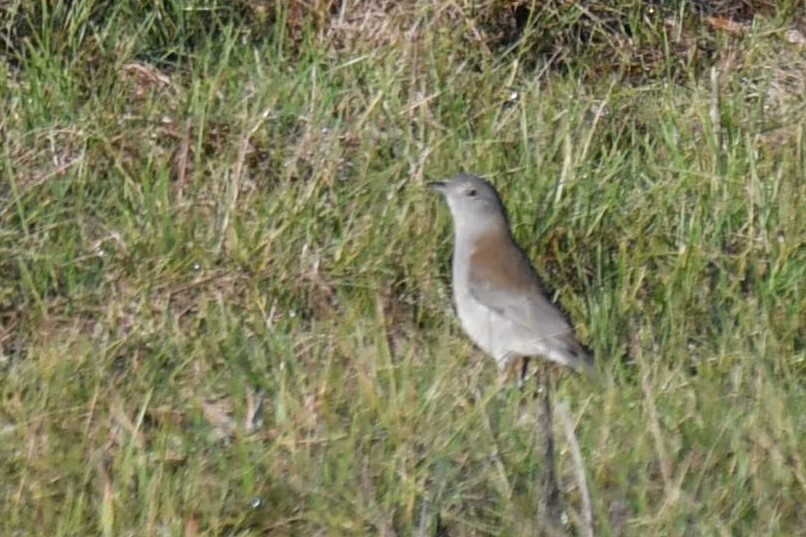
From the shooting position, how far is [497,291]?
6301 mm

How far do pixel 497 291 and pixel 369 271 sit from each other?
1.34ft

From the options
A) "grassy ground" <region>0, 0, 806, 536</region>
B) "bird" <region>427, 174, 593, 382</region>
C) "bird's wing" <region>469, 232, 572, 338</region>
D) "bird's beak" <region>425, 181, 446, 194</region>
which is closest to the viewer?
"grassy ground" <region>0, 0, 806, 536</region>

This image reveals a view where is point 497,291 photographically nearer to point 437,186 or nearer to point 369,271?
point 369,271

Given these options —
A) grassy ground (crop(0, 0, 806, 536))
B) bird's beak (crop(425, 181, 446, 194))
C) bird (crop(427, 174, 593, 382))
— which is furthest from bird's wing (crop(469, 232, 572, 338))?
bird's beak (crop(425, 181, 446, 194))

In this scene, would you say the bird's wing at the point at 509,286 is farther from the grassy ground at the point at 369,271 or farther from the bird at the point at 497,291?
the grassy ground at the point at 369,271

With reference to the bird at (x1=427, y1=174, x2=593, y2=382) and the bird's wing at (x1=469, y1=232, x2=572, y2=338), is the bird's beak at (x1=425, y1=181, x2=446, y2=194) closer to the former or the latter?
the bird at (x1=427, y1=174, x2=593, y2=382)

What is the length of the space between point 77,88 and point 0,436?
254 cm

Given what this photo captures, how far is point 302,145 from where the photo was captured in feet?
23.2

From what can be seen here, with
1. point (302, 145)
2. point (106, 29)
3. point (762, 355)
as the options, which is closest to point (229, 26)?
point (106, 29)

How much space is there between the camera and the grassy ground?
15.7 ft

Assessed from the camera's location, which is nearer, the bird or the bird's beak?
the bird

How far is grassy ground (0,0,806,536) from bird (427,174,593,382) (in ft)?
0.30

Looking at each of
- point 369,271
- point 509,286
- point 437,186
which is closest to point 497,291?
point 509,286

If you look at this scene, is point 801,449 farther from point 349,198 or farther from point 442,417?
point 349,198
